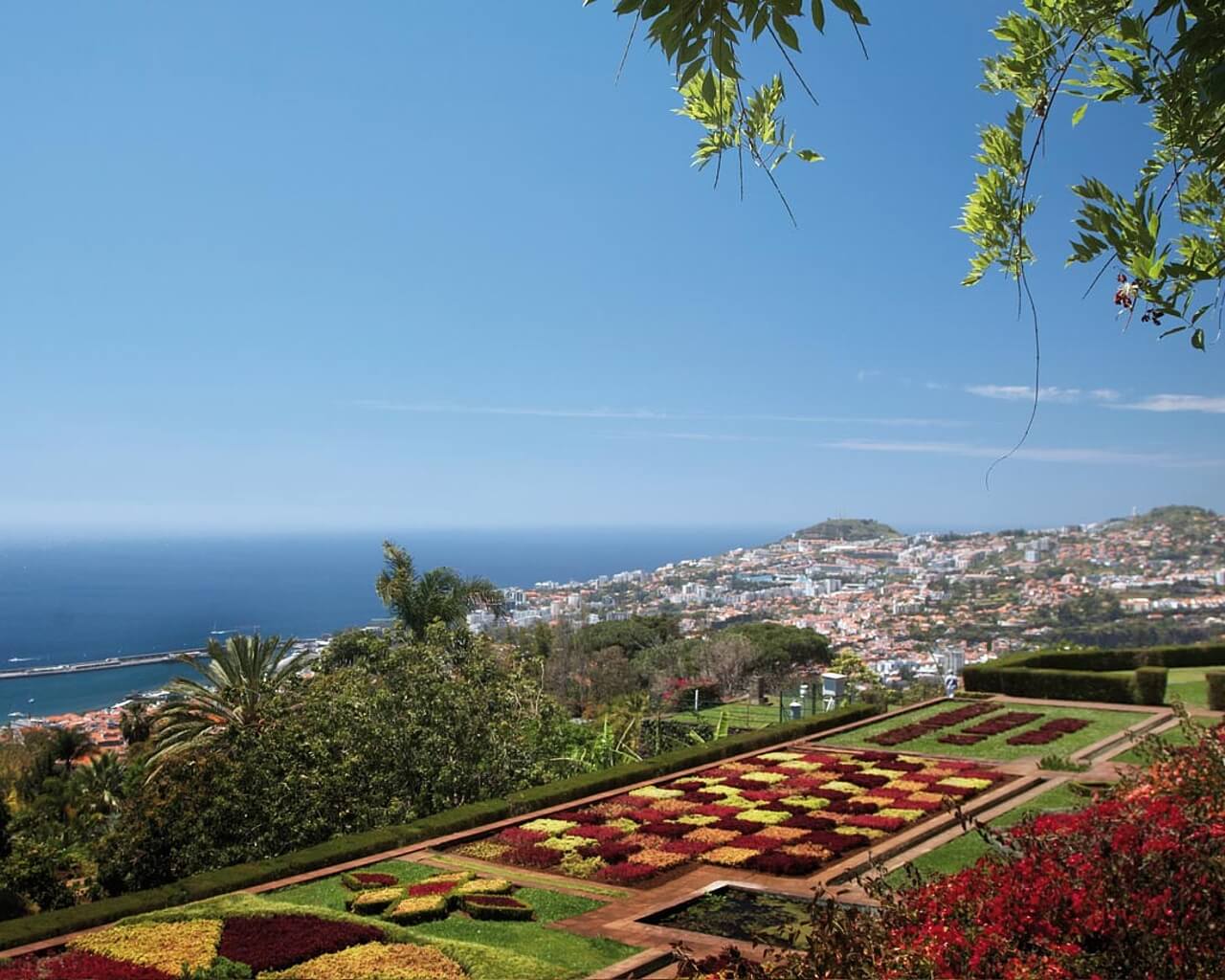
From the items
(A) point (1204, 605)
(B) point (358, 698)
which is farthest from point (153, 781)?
(A) point (1204, 605)

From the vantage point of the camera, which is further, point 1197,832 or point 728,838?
point 728,838

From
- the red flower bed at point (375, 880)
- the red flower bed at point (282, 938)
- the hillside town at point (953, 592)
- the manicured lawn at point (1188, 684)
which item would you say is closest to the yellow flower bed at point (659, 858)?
the red flower bed at point (375, 880)

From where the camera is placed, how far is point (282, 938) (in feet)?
24.8

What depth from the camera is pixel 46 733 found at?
30.0 metres

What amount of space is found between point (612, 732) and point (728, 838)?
319 inches

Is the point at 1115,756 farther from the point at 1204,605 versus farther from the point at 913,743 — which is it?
the point at 1204,605

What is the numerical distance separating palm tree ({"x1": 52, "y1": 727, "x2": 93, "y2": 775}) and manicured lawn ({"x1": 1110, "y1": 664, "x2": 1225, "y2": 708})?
90.4 feet

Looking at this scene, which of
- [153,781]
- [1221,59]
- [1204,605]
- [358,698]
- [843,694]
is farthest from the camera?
[1204,605]

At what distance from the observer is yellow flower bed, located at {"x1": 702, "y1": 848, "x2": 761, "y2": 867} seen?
10531 mm

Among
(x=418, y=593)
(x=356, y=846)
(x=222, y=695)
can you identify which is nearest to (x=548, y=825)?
(x=356, y=846)

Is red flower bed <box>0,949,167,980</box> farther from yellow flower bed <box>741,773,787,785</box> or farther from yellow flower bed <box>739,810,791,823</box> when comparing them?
yellow flower bed <box>741,773,787,785</box>

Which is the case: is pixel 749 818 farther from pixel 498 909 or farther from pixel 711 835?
pixel 498 909

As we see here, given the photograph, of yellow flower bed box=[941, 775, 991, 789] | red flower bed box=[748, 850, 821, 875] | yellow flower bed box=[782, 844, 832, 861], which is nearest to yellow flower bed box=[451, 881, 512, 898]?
red flower bed box=[748, 850, 821, 875]

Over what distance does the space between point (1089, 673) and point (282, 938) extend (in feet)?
66.6
